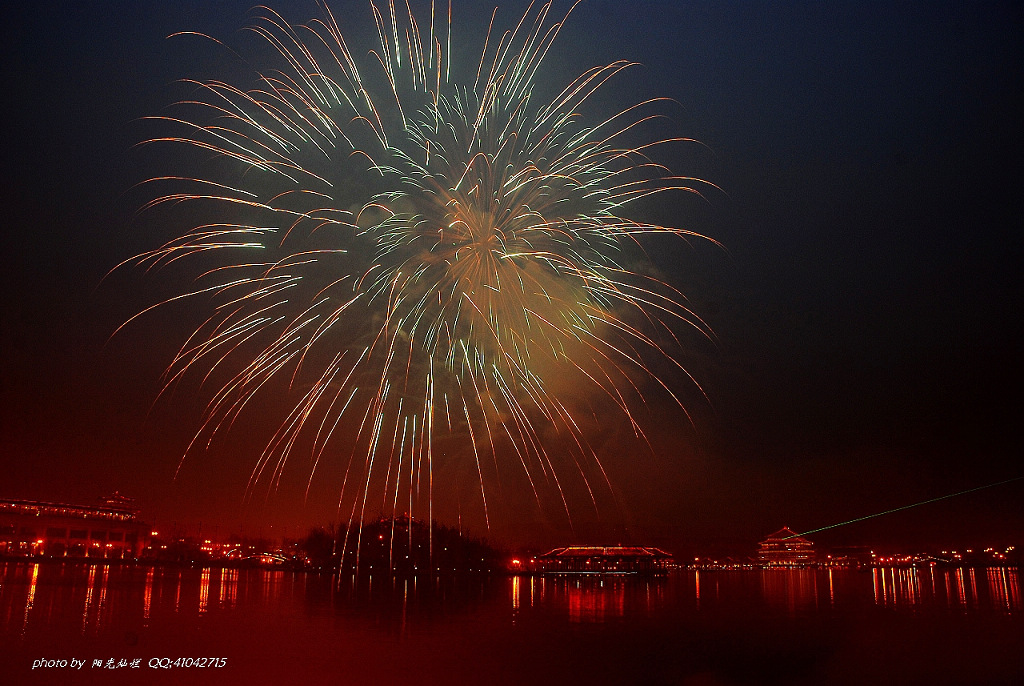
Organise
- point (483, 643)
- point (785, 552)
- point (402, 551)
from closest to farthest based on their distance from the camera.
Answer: point (483, 643)
point (402, 551)
point (785, 552)

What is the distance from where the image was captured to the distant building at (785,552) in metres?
171

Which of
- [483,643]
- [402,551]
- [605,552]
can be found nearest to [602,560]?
[605,552]

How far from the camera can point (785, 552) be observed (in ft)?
567

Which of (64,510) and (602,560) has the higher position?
(64,510)

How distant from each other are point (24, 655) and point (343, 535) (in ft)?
293

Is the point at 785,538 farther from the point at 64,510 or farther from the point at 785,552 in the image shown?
the point at 64,510

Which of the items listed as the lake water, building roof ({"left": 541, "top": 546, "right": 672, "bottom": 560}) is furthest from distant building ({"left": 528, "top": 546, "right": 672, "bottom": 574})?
the lake water

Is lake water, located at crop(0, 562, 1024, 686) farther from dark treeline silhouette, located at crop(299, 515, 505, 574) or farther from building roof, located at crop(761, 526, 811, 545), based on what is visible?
building roof, located at crop(761, 526, 811, 545)

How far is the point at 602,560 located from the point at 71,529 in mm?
73647

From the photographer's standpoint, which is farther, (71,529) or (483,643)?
(71,529)

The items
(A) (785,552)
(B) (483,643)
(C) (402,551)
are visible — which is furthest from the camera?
(A) (785,552)

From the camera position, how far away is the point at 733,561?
172m

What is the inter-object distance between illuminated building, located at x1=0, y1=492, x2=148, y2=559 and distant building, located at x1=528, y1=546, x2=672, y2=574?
195ft

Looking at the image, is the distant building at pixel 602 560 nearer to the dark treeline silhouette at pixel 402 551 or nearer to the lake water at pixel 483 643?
the dark treeline silhouette at pixel 402 551
